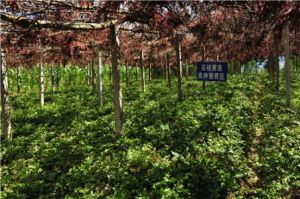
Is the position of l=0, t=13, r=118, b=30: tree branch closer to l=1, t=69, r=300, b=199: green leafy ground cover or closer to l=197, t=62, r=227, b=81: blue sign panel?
l=1, t=69, r=300, b=199: green leafy ground cover

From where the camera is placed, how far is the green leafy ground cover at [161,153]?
8641 mm

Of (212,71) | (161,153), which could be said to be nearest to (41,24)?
(161,153)

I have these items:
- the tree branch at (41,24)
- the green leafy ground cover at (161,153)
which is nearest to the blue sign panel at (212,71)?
the green leafy ground cover at (161,153)

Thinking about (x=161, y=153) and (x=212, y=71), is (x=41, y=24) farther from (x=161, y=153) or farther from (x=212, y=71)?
(x=212, y=71)

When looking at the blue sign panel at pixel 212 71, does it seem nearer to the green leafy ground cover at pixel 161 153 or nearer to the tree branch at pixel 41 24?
the green leafy ground cover at pixel 161 153

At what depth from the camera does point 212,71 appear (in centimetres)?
1323

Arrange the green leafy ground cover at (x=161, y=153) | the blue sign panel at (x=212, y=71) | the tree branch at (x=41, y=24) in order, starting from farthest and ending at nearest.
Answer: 1. the blue sign panel at (x=212, y=71)
2. the green leafy ground cover at (x=161, y=153)
3. the tree branch at (x=41, y=24)

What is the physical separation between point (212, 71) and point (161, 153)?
4252mm

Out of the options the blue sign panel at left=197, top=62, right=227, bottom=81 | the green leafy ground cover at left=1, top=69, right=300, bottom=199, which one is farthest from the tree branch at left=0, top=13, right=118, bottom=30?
the blue sign panel at left=197, top=62, right=227, bottom=81

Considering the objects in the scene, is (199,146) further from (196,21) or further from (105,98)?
(105,98)

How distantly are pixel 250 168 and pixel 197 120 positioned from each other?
12.0 feet

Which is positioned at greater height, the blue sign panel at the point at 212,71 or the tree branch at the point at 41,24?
the tree branch at the point at 41,24

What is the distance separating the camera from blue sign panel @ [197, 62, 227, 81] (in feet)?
42.5

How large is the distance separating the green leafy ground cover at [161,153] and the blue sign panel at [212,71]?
4.56 feet
